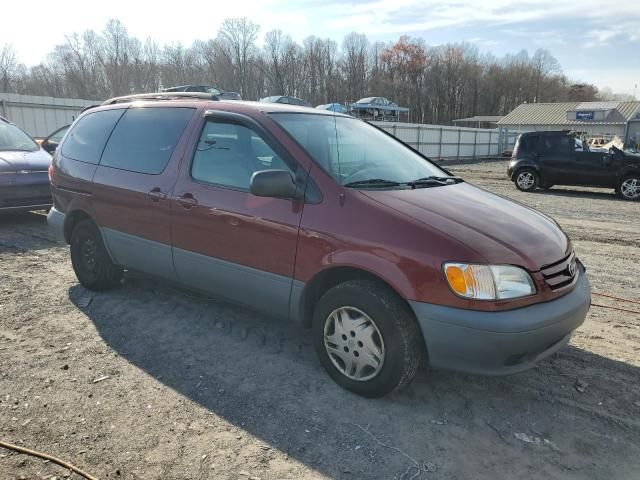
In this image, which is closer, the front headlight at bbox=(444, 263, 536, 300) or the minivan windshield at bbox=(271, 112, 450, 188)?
the front headlight at bbox=(444, 263, 536, 300)

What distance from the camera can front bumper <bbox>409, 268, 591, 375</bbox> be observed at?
8.50 feet

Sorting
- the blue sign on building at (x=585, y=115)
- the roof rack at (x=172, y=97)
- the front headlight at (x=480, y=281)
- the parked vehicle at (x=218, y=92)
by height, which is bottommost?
the front headlight at (x=480, y=281)

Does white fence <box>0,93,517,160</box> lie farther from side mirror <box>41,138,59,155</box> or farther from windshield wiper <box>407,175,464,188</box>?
windshield wiper <box>407,175,464,188</box>

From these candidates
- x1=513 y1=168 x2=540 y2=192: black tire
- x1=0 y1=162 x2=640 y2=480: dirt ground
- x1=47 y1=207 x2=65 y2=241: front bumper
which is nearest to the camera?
x1=0 y1=162 x2=640 y2=480: dirt ground

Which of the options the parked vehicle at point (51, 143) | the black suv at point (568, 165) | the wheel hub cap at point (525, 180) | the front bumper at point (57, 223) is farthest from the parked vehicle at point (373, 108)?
the front bumper at point (57, 223)

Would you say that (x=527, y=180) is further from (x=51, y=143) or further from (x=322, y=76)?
(x=322, y=76)

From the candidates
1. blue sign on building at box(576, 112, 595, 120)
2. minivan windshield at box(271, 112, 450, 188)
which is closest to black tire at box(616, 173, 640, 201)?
minivan windshield at box(271, 112, 450, 188)

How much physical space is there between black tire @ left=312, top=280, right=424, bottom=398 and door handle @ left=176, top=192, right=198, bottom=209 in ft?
4.35

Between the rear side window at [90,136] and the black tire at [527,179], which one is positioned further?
the black tire at [527,179]

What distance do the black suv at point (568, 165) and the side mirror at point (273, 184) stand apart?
1307 centimetres

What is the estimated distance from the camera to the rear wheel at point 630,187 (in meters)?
13.0

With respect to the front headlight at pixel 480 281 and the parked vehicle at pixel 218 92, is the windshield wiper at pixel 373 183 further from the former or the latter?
the parked vehicle at pixel 218 92

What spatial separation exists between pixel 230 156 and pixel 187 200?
484 mm

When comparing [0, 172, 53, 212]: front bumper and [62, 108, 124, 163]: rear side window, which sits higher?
[62, 108, 124, 163]: rear side window
